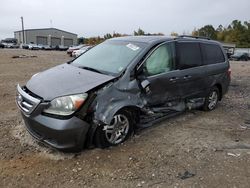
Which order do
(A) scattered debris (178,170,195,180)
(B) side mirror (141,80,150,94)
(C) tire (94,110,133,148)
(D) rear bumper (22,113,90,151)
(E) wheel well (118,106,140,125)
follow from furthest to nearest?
(B) side mirror (141,80,150,94) → (E) wheel well (118,106,140,125) → (C) tire (94,110,133,148) → (D) rear bumper (22,113,90,151) → (A) scattered debris (178,170,195,180)

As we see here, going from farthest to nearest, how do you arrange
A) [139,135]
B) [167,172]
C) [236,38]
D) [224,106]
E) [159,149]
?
[236,38] < [224,106] < [139,135] < [159,149] < [167,172]

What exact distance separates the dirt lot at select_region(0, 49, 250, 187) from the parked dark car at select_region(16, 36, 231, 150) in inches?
9.3

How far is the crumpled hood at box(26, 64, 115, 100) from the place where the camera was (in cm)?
432

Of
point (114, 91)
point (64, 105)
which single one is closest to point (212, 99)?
point (114, 91)

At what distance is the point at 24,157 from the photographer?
14.3ft

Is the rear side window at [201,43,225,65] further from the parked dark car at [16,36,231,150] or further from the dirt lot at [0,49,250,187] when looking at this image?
the dirt lot at [0,49,250,187]

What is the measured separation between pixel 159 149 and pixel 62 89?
1735mm

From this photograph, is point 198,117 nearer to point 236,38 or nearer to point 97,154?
point 97,154

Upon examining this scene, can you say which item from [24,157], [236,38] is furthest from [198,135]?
[236,38]

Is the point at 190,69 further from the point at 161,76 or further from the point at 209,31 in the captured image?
the point at 209,31

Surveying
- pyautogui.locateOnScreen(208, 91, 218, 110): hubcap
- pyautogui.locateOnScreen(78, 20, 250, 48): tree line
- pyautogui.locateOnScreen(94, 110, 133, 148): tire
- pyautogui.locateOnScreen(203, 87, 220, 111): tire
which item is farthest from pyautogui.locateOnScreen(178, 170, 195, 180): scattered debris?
pyautogui.locateOnScreen(78, 20, 250, 48): tree line

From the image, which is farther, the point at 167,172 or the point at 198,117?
the point at 198,117

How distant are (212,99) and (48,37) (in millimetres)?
86639

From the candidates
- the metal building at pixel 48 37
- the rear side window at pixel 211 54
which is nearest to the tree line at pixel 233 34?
the metal building at pixel 48 37
